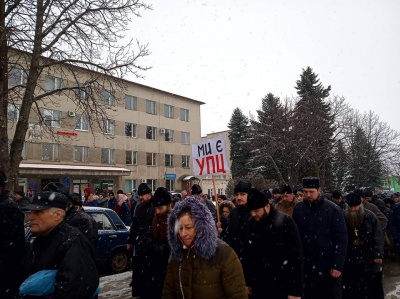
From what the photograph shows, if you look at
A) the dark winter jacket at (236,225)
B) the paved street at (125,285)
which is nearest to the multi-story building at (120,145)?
the paved street at (125,285)

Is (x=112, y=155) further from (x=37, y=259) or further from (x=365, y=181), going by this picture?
(x=37, y=259)

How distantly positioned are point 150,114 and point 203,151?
3694cm

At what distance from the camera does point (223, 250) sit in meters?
2.93

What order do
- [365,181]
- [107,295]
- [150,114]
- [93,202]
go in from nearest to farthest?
[107,295] < [93,202] < [365,181] < [150,114]

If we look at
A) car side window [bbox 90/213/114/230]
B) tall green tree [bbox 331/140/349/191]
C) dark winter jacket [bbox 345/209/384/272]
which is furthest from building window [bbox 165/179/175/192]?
dark winter jacket [bbox 345/209/384/272]

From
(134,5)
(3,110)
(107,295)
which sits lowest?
(107,295)

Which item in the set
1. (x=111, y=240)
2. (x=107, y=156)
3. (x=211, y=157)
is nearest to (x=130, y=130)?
(x=107, y=156)

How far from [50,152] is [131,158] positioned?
32.8ft

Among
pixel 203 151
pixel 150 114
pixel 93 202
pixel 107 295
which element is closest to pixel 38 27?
pixel 93 202

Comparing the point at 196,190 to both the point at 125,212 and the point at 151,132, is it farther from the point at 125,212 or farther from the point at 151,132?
the point at 151,132

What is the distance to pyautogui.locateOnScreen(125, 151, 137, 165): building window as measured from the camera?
4091cm

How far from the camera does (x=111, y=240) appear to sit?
9.47 m

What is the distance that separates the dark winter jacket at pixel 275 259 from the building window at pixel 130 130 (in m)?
37.7

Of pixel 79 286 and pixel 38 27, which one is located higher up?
pixel 38 27
